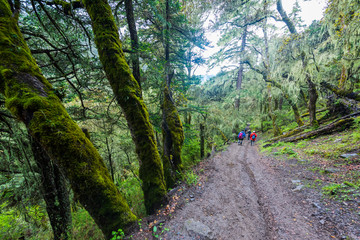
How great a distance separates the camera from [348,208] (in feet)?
11.2

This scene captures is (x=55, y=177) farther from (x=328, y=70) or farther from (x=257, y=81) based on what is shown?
(x=257, y=81)

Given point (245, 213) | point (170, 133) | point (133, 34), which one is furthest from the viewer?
point (170, 133)

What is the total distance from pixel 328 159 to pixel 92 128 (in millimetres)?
12654

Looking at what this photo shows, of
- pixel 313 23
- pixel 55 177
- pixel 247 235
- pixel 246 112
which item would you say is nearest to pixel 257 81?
pixel 246 112

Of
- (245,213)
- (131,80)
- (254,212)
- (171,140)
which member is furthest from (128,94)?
(254,212)

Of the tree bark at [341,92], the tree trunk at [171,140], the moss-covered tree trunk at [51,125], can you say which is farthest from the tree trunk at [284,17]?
the moss-covered tree trunk at [51,125]

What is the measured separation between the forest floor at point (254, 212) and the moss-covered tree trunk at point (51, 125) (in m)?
1.10

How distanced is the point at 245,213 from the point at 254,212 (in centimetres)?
→ 36

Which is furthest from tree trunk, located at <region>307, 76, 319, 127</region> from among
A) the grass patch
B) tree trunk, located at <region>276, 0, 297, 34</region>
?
the grass patch

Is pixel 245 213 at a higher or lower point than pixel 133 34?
lower

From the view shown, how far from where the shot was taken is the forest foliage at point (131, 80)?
2.66m

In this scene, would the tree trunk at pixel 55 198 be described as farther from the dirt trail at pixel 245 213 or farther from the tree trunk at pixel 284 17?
the tree trunk at pixel 284 17

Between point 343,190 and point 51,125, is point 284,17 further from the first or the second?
point 51,125

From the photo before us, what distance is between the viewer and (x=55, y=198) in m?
3.80
